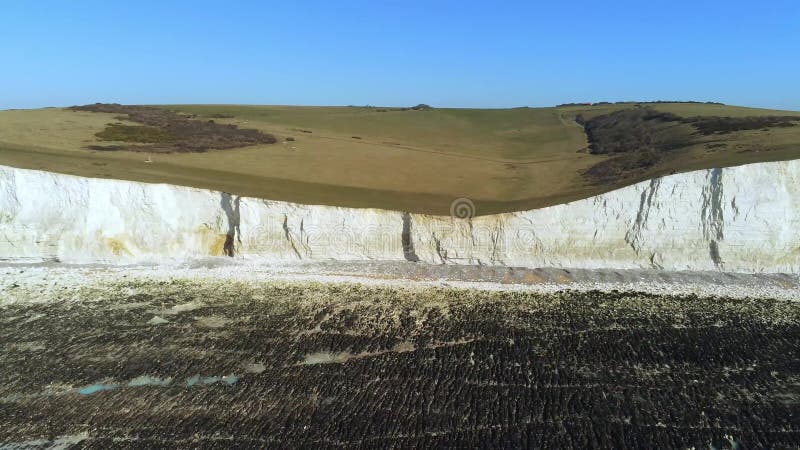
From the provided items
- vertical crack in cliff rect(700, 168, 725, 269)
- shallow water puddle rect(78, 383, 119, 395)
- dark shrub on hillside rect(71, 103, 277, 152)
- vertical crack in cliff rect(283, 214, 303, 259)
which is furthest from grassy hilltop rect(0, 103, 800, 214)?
shallow water puddle rect(78, 383, 119, 395)

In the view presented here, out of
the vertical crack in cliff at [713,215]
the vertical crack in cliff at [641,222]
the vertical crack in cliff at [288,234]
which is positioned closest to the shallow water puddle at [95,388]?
the vertical crack in cliff at [288,234]

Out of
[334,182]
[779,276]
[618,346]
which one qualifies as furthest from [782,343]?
[334,182]

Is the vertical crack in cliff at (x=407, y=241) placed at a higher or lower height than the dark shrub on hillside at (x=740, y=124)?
lower

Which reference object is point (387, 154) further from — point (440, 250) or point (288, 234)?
point (440, 250)

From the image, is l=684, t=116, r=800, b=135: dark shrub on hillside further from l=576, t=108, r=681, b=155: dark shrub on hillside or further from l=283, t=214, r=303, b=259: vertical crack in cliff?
l=283, t=214, r=303, b=259: vertical crack in cliff

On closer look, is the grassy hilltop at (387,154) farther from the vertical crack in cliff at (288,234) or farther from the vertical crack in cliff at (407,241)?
the vertical crack in cliff at (288,234)

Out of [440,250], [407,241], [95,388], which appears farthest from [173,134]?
[95,388]
